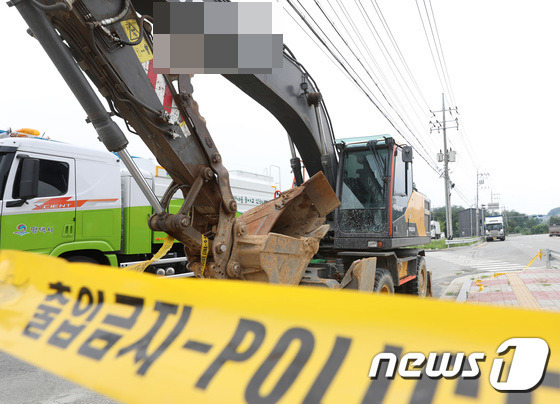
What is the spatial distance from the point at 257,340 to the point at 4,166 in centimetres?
660

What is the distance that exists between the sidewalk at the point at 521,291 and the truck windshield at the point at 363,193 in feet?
12.2

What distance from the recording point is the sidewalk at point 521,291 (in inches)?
305

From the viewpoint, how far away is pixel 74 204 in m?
7.09

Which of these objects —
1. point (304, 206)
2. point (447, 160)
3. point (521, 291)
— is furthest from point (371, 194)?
point (447, 160)

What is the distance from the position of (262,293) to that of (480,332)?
0.76m

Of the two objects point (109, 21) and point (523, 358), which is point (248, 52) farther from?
point (523, 358)

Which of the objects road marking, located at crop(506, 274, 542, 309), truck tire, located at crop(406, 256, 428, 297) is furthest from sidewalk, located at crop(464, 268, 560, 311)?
truck tire, located at crop(406, 256, 428, 297)

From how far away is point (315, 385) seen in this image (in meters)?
1.29

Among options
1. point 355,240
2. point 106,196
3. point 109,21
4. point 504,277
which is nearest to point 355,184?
point 355,240

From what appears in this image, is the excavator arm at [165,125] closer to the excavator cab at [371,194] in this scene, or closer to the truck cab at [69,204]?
the excavator cab at [371,194]

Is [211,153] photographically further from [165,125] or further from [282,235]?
[282,235]

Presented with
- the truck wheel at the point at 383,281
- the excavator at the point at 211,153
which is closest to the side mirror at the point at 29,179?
the excavator at the point at 211,153

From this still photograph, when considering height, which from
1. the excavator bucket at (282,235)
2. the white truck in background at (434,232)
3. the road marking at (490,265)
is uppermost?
the excavator bucket at (282,235)

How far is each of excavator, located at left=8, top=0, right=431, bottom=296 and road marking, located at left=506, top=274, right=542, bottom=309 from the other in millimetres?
3473
